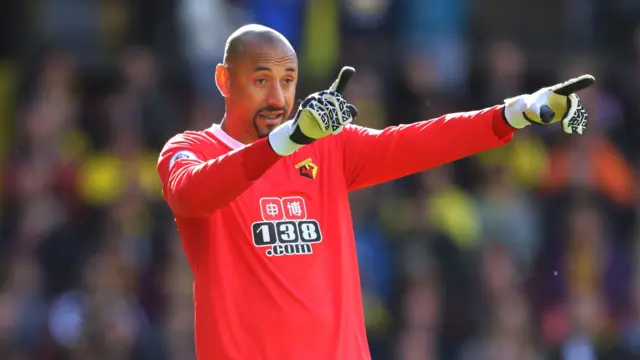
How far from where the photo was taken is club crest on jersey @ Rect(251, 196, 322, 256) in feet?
19.3

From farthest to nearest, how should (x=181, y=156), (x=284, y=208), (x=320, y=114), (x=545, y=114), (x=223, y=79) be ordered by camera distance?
(x=223, y=79) < (x=284, y=208) < (x=181, y=156) < (x=545, y=114) < (x=320, y=114)

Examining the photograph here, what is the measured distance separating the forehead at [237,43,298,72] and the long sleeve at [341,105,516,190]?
464 mm

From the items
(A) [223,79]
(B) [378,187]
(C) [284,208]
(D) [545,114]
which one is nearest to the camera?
(D) [545,114]

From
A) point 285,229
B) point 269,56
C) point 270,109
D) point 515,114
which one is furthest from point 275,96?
point 515,114

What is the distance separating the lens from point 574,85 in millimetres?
5367

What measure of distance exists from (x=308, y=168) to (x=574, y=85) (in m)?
1.37

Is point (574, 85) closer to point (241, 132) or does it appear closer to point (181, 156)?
point (241, 132)

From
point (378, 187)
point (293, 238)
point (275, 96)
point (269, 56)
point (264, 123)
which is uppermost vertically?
point (378, 187)

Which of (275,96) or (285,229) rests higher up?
(275,96)

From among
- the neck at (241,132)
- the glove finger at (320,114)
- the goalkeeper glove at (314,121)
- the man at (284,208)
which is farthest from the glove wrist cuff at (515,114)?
the neck at (241,132)

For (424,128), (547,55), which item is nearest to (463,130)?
(424,128)

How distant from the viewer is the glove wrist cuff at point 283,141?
17.4ft

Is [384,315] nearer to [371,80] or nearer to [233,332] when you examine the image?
[371,80]

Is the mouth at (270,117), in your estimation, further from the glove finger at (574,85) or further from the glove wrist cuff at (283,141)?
the glove finger at (574,85)
